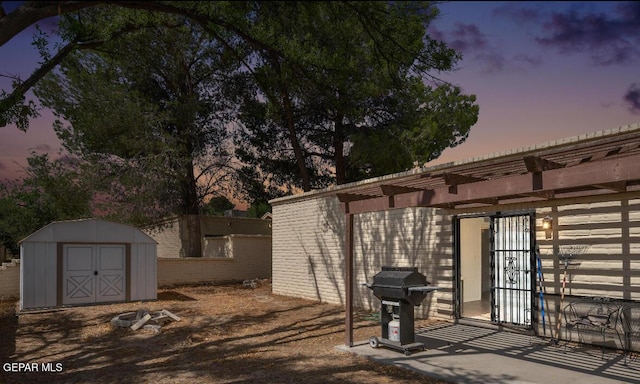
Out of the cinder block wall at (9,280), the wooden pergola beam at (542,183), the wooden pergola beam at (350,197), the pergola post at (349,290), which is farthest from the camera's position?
the cinder block wall at (9,280)

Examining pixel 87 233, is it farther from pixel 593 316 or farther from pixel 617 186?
pixel 617 186

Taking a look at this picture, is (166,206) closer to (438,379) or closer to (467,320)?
(467,320)

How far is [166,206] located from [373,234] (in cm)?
1046

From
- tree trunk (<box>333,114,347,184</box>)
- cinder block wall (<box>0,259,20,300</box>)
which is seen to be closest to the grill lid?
cinder block wall (<box>0,259,20,300</box>)

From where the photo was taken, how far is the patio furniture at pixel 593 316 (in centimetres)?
723

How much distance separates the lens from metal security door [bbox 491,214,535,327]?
885 cm

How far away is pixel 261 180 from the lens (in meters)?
20.8

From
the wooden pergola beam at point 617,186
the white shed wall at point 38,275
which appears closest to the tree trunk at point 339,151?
the white shed wall at point 38,275

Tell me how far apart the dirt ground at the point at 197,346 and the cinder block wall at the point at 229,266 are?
4237 mm

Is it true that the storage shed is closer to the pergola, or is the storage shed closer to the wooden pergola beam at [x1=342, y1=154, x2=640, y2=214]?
the pergola

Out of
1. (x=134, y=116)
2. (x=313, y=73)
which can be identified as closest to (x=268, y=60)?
(x=313, y=73)

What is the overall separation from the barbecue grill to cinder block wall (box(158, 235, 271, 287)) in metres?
11.3

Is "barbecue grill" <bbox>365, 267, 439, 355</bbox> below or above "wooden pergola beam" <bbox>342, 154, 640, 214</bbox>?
below

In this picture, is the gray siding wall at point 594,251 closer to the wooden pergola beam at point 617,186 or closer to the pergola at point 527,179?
the pergola at point 527,179
